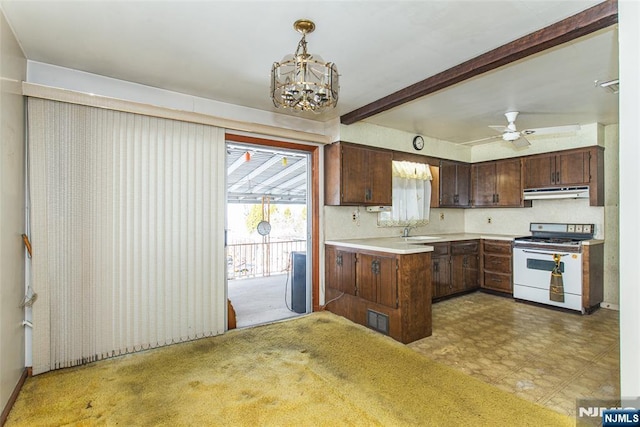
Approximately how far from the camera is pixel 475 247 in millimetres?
5188

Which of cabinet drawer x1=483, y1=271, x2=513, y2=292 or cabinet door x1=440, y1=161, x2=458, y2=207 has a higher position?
cabinet door x1=440, y1=161, x2=458, y2=207

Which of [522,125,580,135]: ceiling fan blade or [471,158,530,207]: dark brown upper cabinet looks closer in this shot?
[522,125,580,135]: ceiling fan blade

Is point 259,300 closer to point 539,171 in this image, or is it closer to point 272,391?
point 272,391

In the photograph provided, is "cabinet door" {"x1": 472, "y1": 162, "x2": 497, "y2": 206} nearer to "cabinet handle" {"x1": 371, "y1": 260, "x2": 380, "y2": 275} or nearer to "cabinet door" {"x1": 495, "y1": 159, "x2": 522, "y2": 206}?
"cabinet door" {"x1": 495, "y1": 159, "x2": 522, "y2": 206}

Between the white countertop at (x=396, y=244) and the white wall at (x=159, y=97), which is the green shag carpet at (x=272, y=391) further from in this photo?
the white wall at (x=159, y=97)

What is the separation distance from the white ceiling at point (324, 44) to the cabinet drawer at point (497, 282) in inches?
106

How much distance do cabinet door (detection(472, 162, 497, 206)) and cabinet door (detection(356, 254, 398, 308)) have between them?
3.12m

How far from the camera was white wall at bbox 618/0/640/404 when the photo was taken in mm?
1521

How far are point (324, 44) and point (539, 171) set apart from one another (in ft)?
14.0

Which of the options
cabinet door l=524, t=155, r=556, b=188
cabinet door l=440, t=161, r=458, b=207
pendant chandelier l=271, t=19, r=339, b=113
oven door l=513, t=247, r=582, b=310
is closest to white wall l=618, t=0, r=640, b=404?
pendant chandelier l=271, t=19, r=339, b=113

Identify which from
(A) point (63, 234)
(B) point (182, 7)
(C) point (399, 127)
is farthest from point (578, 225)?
(A) point (63, 234)

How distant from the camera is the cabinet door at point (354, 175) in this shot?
4117 millimetres

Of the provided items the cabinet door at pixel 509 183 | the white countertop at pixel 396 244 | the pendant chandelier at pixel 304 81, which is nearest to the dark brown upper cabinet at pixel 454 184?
the cabinet door at pixel 509 183

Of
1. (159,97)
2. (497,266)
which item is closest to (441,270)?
(497,266)
